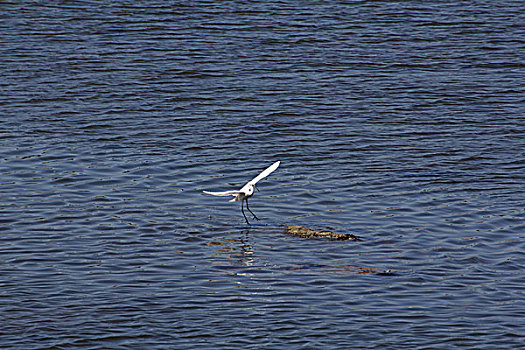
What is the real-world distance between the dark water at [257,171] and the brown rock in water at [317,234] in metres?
0.18

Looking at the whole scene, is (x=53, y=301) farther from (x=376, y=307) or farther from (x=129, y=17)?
(x=129, y=17)

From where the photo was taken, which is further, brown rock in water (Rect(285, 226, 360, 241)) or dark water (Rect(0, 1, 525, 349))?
brown rock in water (Rect(285, 226, 360, 241))

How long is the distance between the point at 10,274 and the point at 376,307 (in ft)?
13.2

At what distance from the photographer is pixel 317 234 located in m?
10.8

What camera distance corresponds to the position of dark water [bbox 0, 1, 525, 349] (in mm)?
8453

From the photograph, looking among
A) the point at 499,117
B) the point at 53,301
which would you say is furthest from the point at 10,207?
the point at 499,117

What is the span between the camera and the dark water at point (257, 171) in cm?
845

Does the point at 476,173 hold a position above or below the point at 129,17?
below

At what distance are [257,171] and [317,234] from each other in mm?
2866

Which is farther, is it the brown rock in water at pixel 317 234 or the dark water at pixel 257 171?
the brown rock in water at pixel 317 234

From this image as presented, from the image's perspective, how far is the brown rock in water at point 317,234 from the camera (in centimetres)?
1066

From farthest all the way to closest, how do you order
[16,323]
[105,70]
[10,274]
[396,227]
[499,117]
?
1. [105,70]
2. [499,117]
3. [396,227]
4. [10,274]
5. [16,323]

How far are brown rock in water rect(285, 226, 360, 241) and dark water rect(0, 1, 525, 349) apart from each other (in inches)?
7.0

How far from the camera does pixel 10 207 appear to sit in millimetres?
11742
